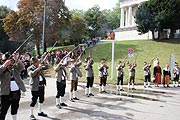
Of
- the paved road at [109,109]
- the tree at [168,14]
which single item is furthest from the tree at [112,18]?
the paved road at [109,109]

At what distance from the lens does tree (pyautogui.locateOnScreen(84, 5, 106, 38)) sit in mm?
75894

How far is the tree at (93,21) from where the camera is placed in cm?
7589

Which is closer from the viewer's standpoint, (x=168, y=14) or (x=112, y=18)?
(x=168, y=14)

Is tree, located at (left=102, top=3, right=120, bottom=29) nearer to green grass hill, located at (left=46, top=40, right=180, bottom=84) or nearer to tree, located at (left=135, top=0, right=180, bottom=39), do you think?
tree, located at (left=135, top=0, right=180, bottom=39)

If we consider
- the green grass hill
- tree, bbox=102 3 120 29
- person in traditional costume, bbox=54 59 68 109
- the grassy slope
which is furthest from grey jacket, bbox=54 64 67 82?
tree, bbox=102 3 120 29

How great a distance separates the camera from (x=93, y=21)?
7731 cm

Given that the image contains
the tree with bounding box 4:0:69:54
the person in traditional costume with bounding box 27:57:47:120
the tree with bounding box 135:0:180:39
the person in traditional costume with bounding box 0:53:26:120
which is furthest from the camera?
the tree with bounding box 135:0:180:39

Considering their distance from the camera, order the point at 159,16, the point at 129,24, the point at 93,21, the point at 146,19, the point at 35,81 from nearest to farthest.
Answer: the point at 35,81 < the point at 159,16 < the point at 146,19 < the point at 129,24 < the point at 93,21

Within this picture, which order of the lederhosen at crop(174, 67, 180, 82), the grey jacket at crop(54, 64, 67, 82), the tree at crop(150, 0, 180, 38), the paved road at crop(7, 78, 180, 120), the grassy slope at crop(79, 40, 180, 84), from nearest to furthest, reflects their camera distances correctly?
the paved road at crop(7, 78, 180, 120), the grey jacket at crop(54, 64, 67, 82), the lederhosen at crop(174, 67, 180, 82), the grassy slope at crop(79, 40, 180, 84), the tree at crop(150, 0, 180, 38)

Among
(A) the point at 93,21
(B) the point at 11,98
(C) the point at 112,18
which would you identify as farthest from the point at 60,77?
(C) the point at 112,18

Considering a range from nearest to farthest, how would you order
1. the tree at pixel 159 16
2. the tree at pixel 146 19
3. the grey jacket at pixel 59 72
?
the grey jacket at pixel 59 72
the tree at pixel 159 16
the tree at pixel 146 19

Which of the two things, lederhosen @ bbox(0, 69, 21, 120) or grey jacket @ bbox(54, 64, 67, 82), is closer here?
lederhosen @ bbox(0, 69, 21, 120)

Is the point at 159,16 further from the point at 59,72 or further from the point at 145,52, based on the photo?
the point at 59,72

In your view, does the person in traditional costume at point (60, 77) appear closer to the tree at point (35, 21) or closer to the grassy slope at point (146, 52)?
the grassy slope at point (146, 52)
